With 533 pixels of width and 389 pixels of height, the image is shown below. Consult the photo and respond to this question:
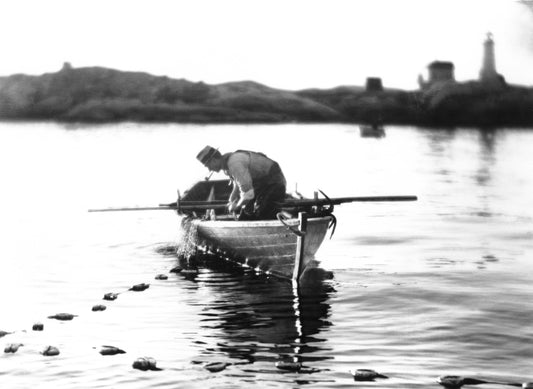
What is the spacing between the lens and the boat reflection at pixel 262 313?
13.9m

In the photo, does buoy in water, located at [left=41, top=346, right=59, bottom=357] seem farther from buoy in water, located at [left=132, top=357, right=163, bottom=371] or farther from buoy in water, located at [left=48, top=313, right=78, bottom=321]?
buoy in water, located at [left=48, top=313, right=78, bottom=321]

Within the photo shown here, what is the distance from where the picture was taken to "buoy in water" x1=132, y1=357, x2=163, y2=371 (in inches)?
499

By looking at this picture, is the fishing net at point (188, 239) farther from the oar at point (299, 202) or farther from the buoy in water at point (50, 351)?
the buoy in water at point (50, 351)

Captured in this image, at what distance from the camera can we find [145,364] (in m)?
12.7

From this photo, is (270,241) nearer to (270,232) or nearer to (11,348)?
(270,232)

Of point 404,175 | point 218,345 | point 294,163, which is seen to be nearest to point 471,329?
point 218,345

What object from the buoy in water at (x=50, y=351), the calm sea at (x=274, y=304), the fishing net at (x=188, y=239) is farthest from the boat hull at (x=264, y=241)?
the buoy in water at (x=50, y=351)

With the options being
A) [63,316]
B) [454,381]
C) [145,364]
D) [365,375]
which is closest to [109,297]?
[63,316]

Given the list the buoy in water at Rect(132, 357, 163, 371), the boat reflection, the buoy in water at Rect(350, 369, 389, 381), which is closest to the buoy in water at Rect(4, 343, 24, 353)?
the buoy in water at Rect(132, 357, 163, 371)

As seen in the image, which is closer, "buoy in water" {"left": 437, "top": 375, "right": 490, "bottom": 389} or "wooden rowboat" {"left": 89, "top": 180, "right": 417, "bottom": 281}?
"buoy in water" {"left": 437, "top": 375, "right": 490, "bottom": 389}

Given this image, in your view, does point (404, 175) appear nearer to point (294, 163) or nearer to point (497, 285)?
point (294, 163)

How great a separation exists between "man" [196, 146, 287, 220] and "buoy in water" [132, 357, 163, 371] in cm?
650

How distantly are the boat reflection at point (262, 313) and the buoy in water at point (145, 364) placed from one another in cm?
113

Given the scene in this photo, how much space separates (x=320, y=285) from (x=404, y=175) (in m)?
50.8
